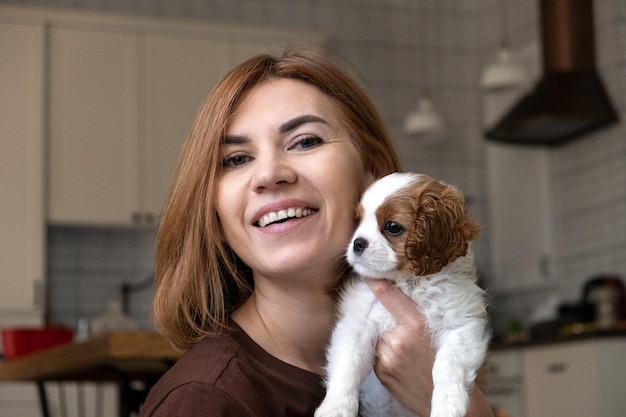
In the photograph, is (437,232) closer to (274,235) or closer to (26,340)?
(274,235)

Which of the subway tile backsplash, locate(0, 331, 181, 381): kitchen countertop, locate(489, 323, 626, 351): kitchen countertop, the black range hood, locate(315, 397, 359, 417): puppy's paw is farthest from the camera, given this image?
the subway tile backsplash

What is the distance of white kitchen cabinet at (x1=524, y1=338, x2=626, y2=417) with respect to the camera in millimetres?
4520

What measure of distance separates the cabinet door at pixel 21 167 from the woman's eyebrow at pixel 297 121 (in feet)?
12.3

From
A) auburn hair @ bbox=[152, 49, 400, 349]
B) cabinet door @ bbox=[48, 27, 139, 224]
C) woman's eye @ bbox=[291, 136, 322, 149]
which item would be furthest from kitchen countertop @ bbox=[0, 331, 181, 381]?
cabinet door @ bbox=[48, 27, 139, 224]

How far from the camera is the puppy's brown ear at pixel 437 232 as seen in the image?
158 centimetres

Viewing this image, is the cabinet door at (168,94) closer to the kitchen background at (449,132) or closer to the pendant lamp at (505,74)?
the kitchen background at (449,132)

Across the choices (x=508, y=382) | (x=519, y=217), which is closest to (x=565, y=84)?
(x=519, y=217)

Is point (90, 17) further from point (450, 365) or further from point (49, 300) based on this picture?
point (450, 365)

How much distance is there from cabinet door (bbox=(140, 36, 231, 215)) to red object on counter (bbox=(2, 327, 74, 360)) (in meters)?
2.00

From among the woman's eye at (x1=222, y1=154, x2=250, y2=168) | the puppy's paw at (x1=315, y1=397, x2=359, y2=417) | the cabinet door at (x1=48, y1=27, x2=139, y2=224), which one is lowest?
the puppy's paw at (x1=315, y1=397, x2=359, y2=417)

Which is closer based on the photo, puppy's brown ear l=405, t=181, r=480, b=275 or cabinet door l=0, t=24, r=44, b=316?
puppy's brown ear l=405, t=181, r=480, b=275

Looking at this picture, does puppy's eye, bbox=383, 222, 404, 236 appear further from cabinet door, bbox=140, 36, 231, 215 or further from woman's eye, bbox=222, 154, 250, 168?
cabinet door, bbox=140, 36, 231, 215

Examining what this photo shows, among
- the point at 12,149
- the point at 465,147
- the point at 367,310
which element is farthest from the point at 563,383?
the point at 367,310

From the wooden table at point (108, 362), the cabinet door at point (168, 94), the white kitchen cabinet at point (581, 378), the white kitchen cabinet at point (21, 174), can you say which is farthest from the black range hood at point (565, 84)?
the wooden table at point (108, 362)
